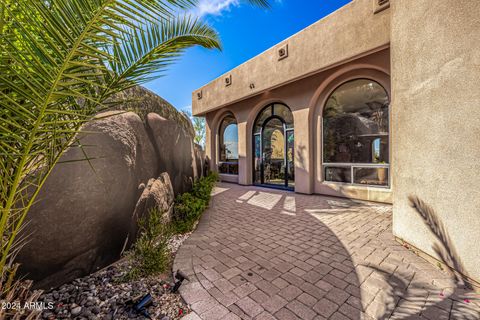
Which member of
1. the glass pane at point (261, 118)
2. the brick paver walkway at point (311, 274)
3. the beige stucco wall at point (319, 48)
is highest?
the beige stucco wall at point (319, 48)

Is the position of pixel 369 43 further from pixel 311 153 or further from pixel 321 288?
pixel 321 288

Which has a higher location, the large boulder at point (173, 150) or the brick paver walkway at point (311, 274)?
the large boulder at point (173, 150)

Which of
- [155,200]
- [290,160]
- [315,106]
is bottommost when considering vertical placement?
[155,200]

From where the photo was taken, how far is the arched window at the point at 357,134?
6195 mm

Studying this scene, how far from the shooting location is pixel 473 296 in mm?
2246

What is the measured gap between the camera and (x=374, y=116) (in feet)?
20.8

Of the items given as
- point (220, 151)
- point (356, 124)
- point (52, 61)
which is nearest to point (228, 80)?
point (220, 151)

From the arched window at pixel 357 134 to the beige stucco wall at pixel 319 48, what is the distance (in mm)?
1258

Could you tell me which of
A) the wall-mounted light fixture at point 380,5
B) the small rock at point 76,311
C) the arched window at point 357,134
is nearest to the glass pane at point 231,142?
the arched window at point 357,134

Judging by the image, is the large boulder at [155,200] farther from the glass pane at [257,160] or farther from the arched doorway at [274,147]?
the glass pane at [257,160]

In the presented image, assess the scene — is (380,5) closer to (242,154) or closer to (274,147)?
(274,147)

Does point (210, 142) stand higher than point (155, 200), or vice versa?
point (210, 142)

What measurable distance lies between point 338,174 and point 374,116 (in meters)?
2.17

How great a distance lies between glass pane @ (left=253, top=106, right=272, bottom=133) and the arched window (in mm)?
2829
